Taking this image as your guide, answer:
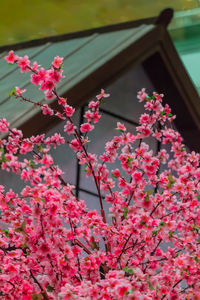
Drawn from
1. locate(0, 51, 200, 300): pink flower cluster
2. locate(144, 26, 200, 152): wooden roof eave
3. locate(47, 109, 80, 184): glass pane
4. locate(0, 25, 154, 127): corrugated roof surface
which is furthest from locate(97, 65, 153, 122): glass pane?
locate(0, 51, 200, 300): pink flower cluster

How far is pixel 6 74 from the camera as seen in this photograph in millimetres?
6254

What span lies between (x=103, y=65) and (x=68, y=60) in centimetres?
60

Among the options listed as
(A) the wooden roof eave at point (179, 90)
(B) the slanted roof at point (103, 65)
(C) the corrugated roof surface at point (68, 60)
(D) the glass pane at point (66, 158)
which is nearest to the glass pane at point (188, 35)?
(A) the wooden roof eave at point (179, 90)

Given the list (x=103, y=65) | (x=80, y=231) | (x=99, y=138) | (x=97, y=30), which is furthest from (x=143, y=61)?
(x=80, y=231)

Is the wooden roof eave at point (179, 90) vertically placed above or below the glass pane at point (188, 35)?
below

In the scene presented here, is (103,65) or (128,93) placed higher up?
(128,93)

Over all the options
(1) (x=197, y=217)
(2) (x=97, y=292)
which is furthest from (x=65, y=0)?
(2) (x=97, y=292)

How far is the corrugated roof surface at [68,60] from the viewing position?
205 inches

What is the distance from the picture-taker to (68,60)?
6242 millimetres

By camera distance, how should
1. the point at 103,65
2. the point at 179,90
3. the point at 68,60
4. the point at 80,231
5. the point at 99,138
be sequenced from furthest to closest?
1. the point at 179,90
2. the point at 99,138
3. the point at 68,60
4. the point at 103,65
5. the point at 80,231

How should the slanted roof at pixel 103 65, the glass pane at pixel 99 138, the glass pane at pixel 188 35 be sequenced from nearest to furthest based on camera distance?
the slanted roof at pixel 103 65, the glass pane at pixel 99 138, the glass pane at pixel 188 35

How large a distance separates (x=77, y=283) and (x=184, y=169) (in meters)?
1.36

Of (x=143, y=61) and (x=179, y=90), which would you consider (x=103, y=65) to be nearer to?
(x=143, y=61)

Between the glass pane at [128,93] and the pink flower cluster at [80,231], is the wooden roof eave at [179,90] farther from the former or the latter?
the pink flower cluster at [80,231]
